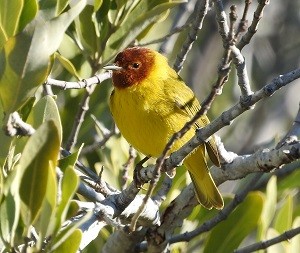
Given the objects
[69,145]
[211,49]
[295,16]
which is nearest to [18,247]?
[69,145]

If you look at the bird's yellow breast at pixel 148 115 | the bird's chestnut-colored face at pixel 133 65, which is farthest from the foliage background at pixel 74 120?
the bird's yellow breast at pixel 148 115

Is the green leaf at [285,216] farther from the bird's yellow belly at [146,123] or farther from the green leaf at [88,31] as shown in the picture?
the green leaf at [88,31]

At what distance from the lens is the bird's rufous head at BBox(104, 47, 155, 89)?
4.28 metres

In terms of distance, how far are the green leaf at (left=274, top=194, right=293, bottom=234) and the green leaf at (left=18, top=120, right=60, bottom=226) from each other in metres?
1.40

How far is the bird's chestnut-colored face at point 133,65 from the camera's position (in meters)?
4.29

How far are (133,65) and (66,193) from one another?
7.39ft

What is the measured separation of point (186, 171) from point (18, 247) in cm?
172

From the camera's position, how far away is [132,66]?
448 cm

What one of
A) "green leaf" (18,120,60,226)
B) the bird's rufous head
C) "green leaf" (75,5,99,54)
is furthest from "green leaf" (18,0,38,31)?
the bird's rufous head

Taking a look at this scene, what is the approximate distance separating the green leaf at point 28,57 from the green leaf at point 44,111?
214 millimetres

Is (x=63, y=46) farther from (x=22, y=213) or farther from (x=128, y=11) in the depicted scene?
(x=22, y=213)

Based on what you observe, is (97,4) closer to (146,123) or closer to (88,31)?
(88,31)

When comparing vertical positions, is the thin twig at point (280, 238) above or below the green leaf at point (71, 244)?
below

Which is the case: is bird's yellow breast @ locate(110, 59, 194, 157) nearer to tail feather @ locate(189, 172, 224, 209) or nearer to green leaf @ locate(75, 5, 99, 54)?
tail feather @ locate(189, 172, 224, 209)
